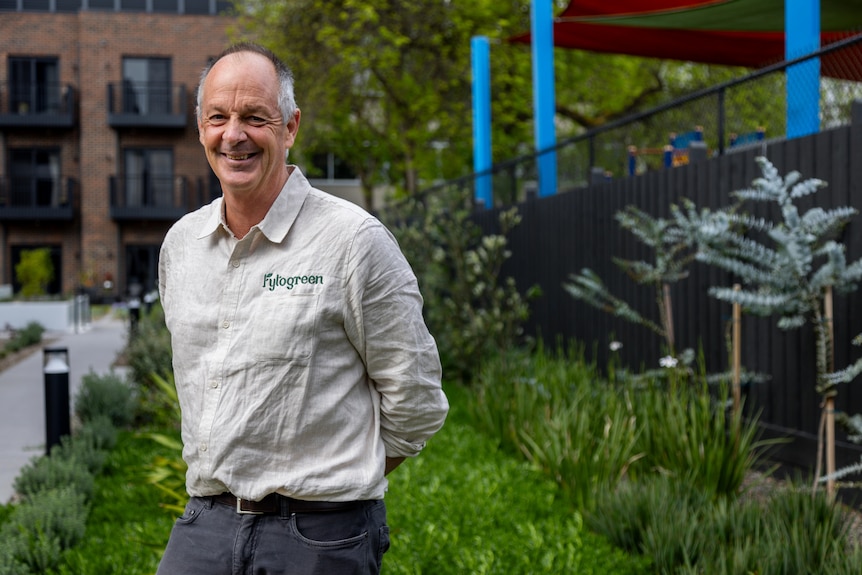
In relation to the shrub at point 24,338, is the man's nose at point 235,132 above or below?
above

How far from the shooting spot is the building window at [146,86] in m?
33.5

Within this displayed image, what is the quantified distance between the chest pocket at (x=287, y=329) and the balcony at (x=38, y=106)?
110ft

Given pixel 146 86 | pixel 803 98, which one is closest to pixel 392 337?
pixel 803 98

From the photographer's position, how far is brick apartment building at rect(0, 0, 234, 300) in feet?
109

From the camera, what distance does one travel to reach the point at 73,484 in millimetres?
5527

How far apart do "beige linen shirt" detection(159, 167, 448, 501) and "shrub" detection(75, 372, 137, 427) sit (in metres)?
6.44

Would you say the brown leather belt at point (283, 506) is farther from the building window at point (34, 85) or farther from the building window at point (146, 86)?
the building window at point (34, 85)

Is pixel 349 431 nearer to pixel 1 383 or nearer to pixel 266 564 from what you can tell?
pixel 266 564

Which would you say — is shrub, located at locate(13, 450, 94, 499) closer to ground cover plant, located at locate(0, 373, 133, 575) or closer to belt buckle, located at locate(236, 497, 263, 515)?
ground cover plant, located at locate(0, 373, 133, 575)

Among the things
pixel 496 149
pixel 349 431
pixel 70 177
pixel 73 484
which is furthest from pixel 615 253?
pixel 70 177

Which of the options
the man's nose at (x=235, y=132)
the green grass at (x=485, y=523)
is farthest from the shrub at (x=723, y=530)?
the man's nose at (x=235, y=132)

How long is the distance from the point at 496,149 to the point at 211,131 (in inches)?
754

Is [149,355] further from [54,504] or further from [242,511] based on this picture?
[242,511]

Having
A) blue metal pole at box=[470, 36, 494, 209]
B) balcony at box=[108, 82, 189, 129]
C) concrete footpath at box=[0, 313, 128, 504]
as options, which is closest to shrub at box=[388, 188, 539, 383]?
blue metal pole at box=[470, 36, 494, 209]
